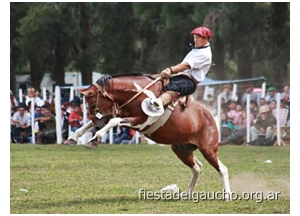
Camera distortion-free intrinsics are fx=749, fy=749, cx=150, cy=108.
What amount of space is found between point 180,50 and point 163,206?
21.0m

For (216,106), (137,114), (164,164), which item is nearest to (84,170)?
(164,164)

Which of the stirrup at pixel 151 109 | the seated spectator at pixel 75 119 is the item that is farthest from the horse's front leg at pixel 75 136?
the seated spectator at pixel 75 119

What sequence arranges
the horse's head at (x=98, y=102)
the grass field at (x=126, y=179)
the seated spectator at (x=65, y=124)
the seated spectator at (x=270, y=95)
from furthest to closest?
the seated spectator at (x=65, y=124) < the seated spectator at (x=270, y=95) < the horse's head at (x=98, y=102) < the grass field at (x=126, y=179)

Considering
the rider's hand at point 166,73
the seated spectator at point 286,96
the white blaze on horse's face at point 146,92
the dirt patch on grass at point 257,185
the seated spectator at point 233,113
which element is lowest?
the dirt patch on grass at point 257,185

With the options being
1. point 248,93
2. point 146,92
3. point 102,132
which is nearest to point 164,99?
point 146,92

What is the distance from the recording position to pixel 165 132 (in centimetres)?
1085

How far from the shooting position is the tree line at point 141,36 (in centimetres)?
2795

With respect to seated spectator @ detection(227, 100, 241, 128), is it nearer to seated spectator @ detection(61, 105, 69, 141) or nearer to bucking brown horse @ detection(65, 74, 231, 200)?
seated spectator @ detection(61, 105, 69, 141)

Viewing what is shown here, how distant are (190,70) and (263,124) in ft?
35.1

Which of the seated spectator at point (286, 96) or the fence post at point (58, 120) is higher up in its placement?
the seated spectator at point (286, 96)

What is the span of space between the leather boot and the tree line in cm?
1624

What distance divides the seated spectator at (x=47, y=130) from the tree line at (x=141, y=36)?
736 cm

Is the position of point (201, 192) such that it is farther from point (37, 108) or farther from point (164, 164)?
point (37, 108)

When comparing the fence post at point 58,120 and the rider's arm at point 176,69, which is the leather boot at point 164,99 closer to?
the rider's arm at point 176,69
